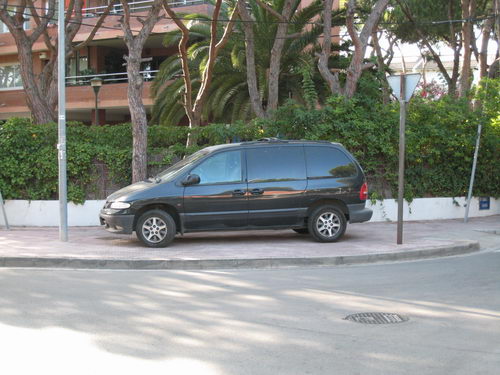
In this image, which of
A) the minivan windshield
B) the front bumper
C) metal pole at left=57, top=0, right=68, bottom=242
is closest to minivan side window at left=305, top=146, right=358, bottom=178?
the minivan windshield

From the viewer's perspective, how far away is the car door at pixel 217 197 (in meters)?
11.6

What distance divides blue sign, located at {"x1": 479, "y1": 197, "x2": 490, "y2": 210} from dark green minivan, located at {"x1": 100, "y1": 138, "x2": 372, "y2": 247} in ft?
20.8

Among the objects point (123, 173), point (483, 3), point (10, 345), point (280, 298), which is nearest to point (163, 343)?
point (10, 345)

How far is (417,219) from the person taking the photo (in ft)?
54.0

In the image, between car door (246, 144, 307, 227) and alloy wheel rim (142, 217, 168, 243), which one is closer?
alloy wheel rim (142, 217, 168, 243)

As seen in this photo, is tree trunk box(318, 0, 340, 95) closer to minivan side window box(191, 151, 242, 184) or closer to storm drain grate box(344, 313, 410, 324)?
minivan side window box(191, 151, 242, 184)

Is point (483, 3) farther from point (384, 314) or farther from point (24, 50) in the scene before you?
point (384, 314)

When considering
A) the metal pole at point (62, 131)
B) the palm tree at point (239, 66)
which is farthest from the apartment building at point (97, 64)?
the metal pole at point (62, 131)

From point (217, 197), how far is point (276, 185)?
1167 millimetres

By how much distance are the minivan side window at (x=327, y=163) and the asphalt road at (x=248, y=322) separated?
2.93 metres

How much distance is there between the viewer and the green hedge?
15.5 meters

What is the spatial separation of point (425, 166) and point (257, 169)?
666 cm

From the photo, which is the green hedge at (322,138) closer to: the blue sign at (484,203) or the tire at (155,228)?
the blue sign at (484,203)

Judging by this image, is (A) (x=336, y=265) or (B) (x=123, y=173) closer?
(A) (x=336, y=265)
